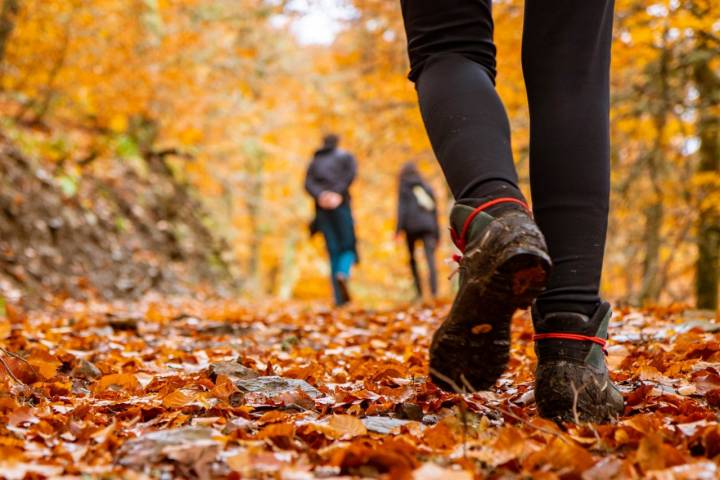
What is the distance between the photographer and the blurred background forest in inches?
234

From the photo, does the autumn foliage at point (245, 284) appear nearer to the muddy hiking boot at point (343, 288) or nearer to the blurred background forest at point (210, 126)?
the blurred background forest at point (210, 126)

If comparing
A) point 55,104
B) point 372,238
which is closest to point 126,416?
point 55,104

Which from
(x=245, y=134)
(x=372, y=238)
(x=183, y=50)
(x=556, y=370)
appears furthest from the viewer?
(x=372, y=238)

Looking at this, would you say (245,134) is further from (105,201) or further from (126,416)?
(126,416)

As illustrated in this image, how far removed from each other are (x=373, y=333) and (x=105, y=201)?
24.7 ft

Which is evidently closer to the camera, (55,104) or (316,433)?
(316,433)

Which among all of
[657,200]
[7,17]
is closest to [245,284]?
[7,17]

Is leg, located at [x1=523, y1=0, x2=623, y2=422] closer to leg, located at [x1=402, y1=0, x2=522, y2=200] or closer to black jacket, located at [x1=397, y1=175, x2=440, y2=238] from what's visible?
leg, located at [x1=402, y1=0, x2=522, y2=200]

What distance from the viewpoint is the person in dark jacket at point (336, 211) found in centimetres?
823

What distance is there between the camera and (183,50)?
33.5 feet

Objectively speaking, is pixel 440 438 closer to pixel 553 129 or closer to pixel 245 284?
pixel 553 129

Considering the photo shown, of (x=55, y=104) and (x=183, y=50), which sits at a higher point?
(x=183, y=50)

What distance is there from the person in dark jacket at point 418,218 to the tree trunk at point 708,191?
3670mm

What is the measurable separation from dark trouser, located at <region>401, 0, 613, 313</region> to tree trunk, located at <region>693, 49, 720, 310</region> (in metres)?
4.40
